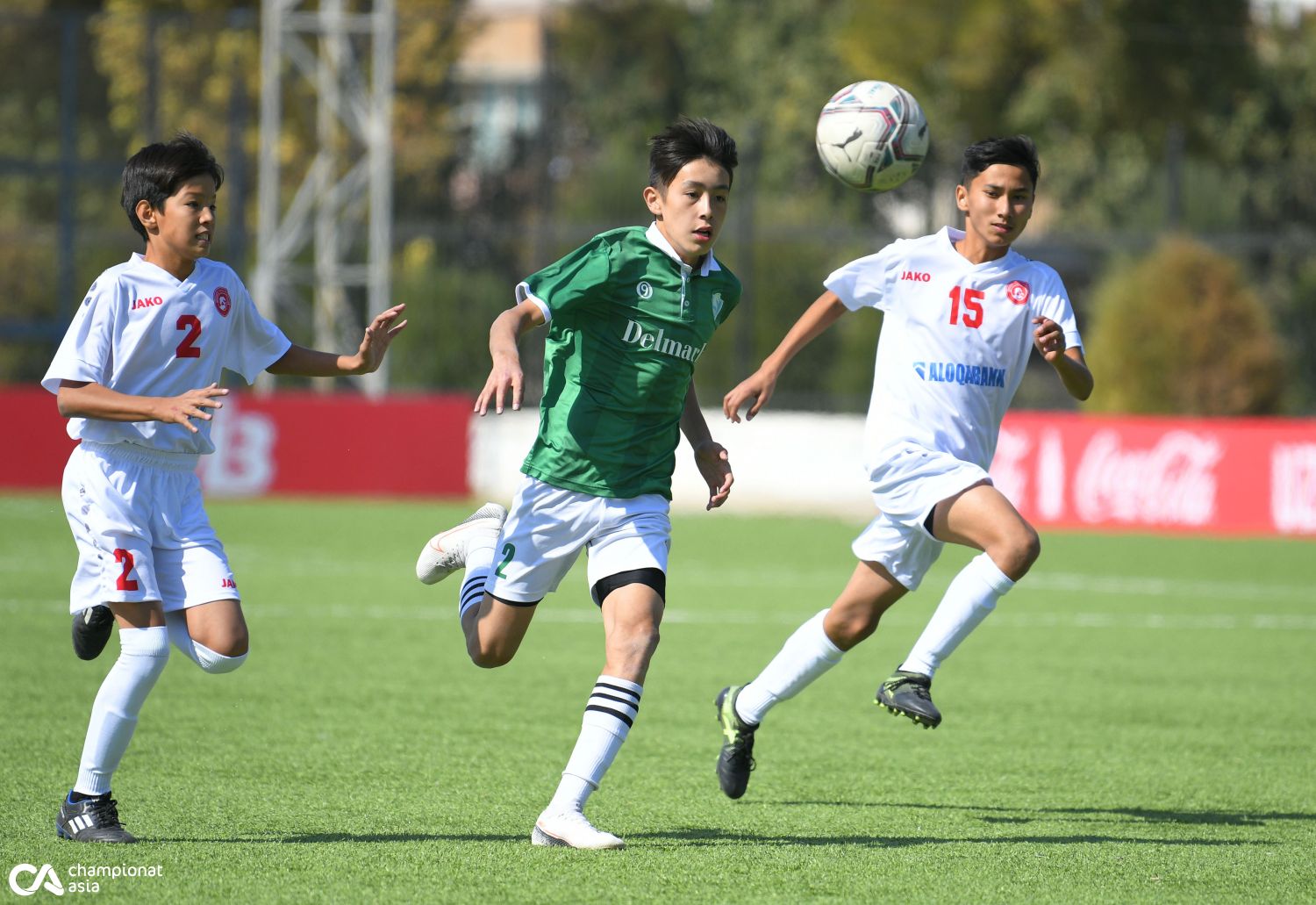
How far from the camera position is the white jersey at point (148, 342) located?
17.0ft

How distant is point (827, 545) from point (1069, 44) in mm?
18286

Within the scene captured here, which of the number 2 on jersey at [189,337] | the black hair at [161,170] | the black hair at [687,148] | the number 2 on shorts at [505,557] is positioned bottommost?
the number 2 on shorts at [505,557]

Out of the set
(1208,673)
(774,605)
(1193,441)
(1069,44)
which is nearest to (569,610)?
(774,605)

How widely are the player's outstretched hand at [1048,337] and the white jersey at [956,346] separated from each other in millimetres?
339

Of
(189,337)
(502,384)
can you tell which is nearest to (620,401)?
(502,384)

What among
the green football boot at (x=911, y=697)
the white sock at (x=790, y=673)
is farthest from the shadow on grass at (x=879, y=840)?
the white sock at (x=790, y=673)

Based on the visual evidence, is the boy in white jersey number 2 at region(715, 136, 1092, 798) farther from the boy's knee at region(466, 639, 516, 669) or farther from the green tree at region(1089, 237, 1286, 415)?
the green tree at region(1089, 237, 1286, 415)

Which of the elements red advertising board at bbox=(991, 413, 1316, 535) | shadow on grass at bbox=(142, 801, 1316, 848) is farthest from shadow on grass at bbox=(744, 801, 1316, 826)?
red advertising board at bbox=(991, 413, 1316, 535)

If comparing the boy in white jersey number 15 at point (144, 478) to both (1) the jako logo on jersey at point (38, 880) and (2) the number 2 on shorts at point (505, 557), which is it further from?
(2) the number 2 on shorts at point (505, 557)

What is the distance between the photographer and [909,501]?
245 inches

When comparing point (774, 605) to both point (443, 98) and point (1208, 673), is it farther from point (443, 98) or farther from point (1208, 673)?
point (443, 98)

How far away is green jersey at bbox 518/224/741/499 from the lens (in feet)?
18.2

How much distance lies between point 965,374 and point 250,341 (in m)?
2.53

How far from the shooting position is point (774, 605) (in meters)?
12.6
